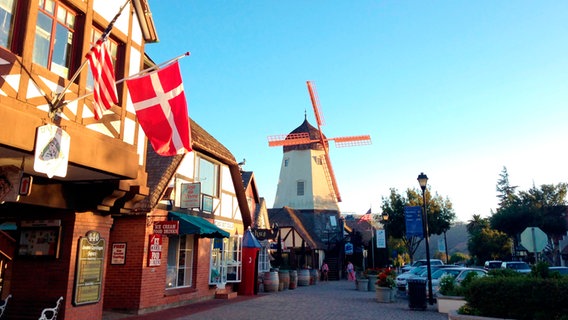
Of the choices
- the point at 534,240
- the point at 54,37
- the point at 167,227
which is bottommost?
the point at 534,240

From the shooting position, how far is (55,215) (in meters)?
10.2

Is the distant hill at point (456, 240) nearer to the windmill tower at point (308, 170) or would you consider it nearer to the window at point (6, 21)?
the windmill tower at point (308, 170)

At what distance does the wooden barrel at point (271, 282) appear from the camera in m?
23.4

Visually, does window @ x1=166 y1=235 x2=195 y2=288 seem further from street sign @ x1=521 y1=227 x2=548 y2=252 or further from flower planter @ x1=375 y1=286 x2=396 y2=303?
street sign @ x1=521 y1=227 x2=548 y2=252

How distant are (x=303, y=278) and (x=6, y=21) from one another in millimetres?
24985

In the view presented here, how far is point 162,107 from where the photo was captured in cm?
840

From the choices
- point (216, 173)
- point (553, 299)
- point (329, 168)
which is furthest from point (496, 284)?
point (329, 168)

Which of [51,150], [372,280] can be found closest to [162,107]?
[51,150]

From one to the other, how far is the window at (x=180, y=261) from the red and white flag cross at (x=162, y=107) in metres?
8.30

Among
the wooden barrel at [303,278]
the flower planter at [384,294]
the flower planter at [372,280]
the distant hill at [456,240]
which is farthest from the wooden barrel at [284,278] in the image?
the distant hill at [456,240]

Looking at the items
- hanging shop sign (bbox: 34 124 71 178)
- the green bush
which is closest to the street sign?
the green bush

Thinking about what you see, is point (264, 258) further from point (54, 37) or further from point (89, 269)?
point (54, 37)

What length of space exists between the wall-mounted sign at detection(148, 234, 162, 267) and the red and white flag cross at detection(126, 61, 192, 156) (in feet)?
21.1

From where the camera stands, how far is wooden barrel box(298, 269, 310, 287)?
96.6 ft
